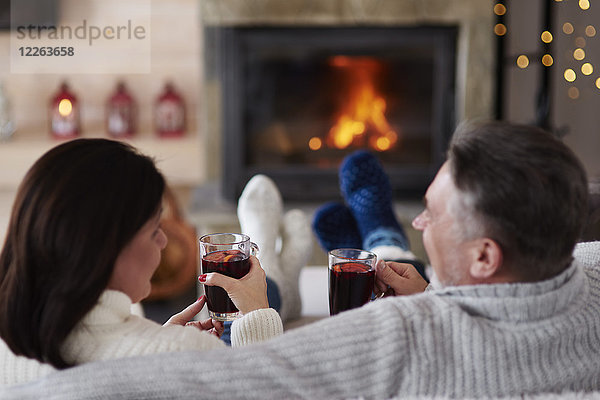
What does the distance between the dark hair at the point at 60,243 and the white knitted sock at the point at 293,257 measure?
0.74 meters

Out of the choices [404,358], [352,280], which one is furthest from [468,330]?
[352,280]

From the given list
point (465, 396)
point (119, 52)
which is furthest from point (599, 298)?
point (119, 52)

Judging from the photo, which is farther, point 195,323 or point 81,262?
point 195,323

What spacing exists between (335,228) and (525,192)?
1.14 metres

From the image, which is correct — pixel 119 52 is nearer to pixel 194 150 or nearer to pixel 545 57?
pixel 194 150

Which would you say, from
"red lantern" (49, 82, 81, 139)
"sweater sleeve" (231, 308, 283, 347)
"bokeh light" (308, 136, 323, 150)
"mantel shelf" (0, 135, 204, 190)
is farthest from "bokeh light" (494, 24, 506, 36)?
"sweater sleeve" (231, 308, 283, 347)

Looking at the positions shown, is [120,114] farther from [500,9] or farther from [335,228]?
[500,9]

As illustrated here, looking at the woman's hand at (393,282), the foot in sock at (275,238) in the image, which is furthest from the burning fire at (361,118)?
the woman's hand at (393,282)

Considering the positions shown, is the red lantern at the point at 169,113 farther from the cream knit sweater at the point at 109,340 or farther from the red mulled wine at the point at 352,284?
the cream knit sweater at the point at 109,340

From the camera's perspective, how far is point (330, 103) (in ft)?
8.75

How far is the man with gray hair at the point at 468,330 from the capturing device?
2.66 feet

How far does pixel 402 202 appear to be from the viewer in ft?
8.76

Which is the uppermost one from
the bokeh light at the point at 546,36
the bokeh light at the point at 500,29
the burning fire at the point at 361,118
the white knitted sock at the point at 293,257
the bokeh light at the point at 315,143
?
the bokeh light at the point at 500,29

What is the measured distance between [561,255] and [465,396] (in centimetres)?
22
